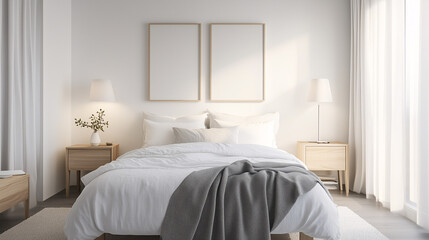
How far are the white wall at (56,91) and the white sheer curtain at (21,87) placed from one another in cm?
13

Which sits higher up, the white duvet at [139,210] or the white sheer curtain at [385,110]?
the white sheer curtain at [385,110]

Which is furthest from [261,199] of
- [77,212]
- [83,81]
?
[83,81]

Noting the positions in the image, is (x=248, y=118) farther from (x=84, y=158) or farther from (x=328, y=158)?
(x=84, y=158)

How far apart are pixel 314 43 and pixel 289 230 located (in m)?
3.29

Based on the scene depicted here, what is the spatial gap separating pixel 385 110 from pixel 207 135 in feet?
6.48

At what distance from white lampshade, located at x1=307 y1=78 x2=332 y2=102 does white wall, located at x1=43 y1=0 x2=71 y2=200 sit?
322 cm

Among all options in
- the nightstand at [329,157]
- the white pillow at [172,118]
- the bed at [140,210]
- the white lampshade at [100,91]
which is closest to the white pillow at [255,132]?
the white pillow at [172,118]

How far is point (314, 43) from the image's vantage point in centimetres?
525

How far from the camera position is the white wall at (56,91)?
4.57 metres

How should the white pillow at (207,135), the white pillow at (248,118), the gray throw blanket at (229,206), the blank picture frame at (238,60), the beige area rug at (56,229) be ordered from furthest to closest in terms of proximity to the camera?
1. the blank picture frame at (238,60)
2. the white pillow at (248,118)
3. the white pillow at (207,135)
4. the beige area rug at (56,229)
5. the gray throw blanket at (229,206)

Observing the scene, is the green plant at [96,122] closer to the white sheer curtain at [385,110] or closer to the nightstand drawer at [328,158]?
the nightstand drawer at [328,158]

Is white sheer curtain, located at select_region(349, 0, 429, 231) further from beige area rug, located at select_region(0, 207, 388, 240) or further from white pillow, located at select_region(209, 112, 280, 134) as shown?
white pillow, located at select_region(209, 112, 280, 134)

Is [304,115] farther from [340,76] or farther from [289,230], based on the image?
[289,230]


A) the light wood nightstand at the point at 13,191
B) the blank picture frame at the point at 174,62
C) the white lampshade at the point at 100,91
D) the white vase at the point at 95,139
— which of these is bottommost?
the light wood nightstand at the point at 13,191
